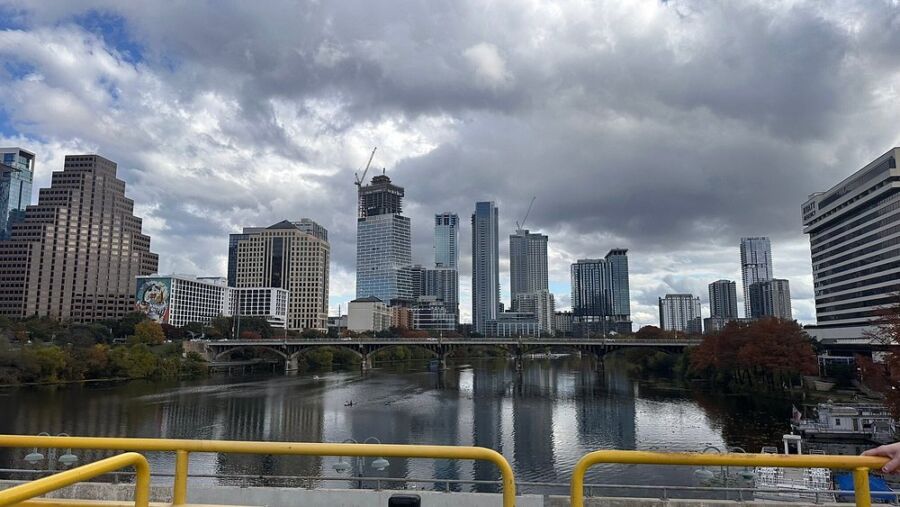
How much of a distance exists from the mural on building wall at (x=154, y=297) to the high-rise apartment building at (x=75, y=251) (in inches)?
657

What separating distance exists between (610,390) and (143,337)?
8139cm

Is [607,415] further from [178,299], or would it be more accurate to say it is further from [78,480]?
[178,299]

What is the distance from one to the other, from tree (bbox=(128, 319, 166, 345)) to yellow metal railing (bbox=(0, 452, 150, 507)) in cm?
10762

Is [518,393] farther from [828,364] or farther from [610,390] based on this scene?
[828,364]

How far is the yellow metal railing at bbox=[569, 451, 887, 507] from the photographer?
3.63 m

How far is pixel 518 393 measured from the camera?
2672 inches

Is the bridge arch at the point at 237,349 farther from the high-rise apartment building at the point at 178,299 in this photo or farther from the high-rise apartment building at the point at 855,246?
the high-rise apartment building at the point at 855,246

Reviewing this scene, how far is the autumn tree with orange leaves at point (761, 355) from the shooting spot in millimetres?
59000

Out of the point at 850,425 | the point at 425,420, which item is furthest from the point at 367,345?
the point at 850,425

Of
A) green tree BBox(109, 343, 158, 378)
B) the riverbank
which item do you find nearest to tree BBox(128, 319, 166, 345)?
green tree BBox(109, 343, 158, 378)

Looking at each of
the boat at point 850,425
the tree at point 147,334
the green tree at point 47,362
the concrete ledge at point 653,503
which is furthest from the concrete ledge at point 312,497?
the tree at point 147,334

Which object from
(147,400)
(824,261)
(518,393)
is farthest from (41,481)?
(824,261)

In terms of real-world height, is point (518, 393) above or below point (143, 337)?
below

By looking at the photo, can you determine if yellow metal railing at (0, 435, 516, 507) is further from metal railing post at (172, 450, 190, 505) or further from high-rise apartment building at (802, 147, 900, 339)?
high-rise apartment building at (802, 147, 900, 339)
